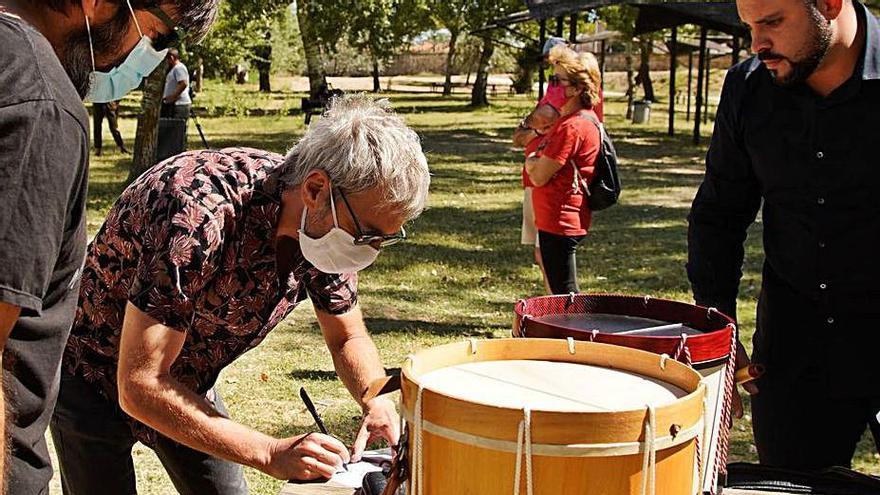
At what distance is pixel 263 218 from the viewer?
2.38m

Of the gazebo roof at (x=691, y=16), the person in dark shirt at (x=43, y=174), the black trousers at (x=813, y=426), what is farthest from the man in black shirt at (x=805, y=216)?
the gazebo roof at (x=691, y=16)

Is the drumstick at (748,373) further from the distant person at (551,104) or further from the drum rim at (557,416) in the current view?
the distant person at (551,104)

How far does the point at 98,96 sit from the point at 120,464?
3.29 ft

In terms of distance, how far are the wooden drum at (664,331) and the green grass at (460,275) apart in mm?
2514

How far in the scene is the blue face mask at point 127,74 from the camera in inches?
72.5

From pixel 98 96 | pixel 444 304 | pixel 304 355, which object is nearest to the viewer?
pixel 98 96

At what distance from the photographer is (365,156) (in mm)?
2312

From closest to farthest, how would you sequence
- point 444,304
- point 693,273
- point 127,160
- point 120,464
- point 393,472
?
1. point 393,472
2. point 120,464
3. point 693,273
4. point 444,304
5. point 127,160

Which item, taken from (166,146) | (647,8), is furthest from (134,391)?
(647,8)

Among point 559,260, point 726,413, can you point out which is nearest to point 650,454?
point 726,413

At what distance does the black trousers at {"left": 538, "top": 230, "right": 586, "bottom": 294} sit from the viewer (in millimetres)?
5930

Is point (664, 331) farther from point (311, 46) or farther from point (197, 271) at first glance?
point (311, 46)

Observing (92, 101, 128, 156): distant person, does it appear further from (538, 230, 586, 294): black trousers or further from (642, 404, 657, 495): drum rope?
(642, 404, 657, 495): drum rope

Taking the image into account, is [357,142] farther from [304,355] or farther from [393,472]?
[304,355]
